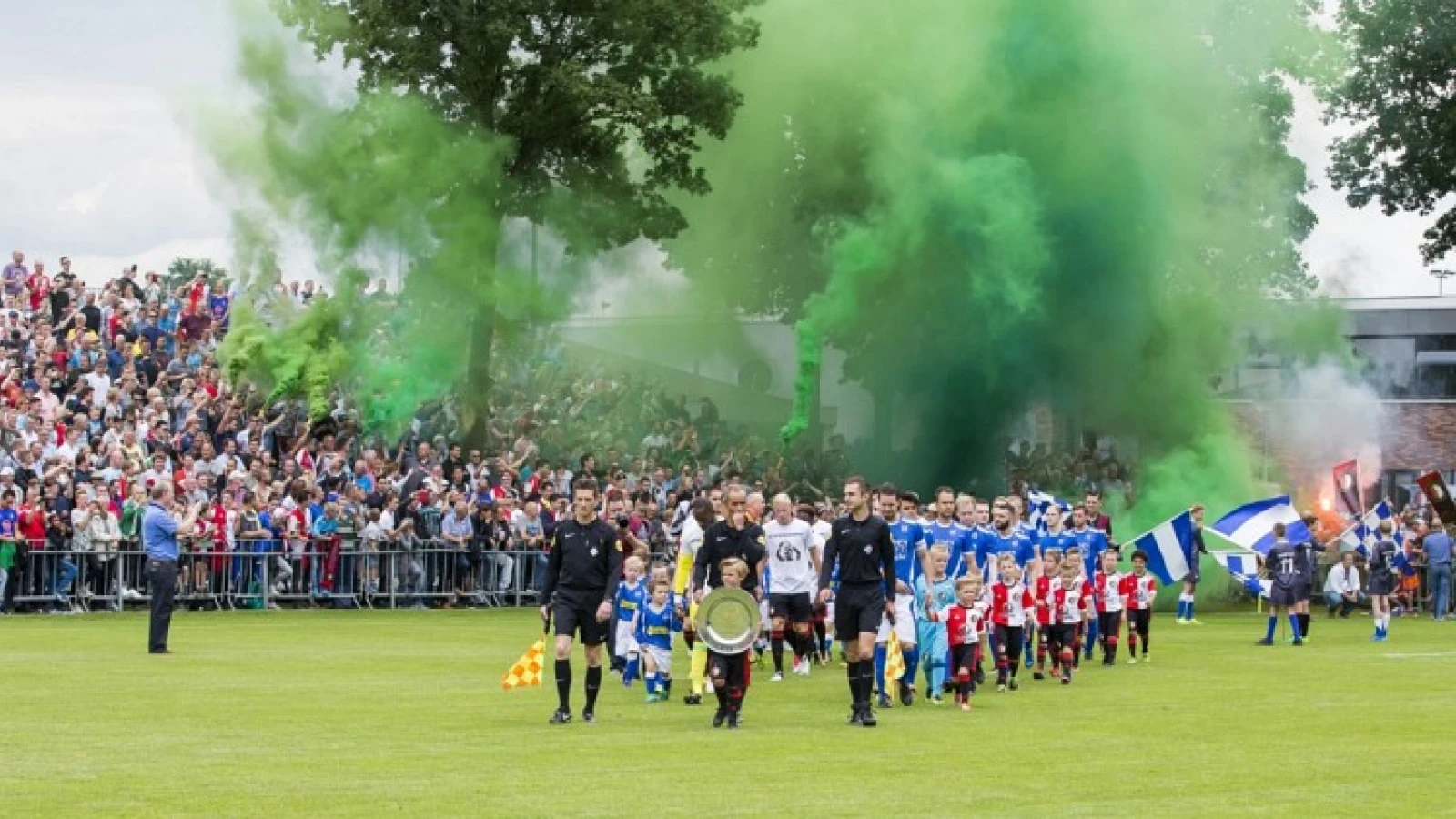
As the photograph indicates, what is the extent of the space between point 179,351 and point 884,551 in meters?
22.5

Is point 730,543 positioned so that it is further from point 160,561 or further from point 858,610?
point 160,561

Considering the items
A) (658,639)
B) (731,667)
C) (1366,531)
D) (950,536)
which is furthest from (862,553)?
(1366,531)

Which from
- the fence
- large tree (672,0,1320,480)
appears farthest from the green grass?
large tree (672,0,1320,480)

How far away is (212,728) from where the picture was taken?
58.5ft

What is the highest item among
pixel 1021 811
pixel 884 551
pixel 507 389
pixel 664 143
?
pixel 664 143

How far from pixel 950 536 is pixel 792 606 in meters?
2.16

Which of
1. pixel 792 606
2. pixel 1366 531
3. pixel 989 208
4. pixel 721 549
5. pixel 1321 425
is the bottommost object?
pixel 792 606

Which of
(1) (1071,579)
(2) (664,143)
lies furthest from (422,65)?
(1) (1071,579)

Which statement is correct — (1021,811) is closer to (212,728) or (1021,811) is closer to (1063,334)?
(212,728)

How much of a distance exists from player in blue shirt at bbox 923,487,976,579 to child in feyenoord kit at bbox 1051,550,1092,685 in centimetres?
218

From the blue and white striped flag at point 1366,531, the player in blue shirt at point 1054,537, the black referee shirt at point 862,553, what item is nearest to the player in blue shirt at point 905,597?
the black referee shirt at point 862,553

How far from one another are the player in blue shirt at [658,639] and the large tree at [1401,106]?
37.4 m

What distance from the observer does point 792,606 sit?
21766 millimetres

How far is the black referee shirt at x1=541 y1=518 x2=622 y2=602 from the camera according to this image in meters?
19.0
